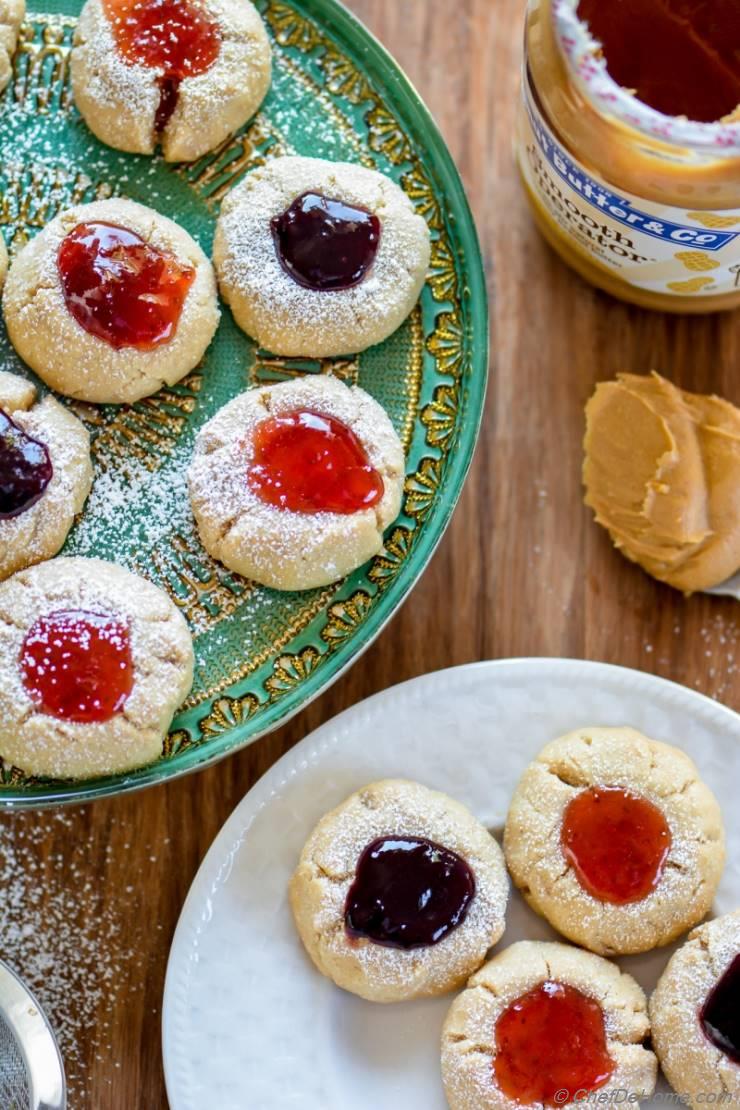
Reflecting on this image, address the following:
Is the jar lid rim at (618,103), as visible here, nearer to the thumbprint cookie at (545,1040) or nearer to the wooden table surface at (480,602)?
the wooden table surface at (480,602)

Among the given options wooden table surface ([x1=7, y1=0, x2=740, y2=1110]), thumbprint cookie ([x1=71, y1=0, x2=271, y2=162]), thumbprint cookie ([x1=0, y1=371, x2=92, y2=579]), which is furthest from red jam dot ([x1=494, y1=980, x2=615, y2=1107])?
thumbprint cookie ([x1=71, y1=0, x2=271, y2=162])

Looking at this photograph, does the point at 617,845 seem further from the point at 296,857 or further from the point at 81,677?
the point at 81,677

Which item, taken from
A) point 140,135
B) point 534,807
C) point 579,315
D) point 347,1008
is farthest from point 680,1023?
point 140,135

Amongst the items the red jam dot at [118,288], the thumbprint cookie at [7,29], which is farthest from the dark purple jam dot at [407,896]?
the thumbprint cookie at [7,29]

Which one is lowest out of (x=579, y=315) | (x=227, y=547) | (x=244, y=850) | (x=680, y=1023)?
(x=244, y=850)

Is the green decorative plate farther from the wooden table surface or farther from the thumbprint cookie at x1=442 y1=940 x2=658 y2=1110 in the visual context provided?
the thumbprint cookie at x1=442 y1=940 x2=658 y2=1110

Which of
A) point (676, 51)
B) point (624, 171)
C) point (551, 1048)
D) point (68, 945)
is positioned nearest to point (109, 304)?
point (624, 171)

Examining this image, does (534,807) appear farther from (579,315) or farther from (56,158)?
(56,158)
